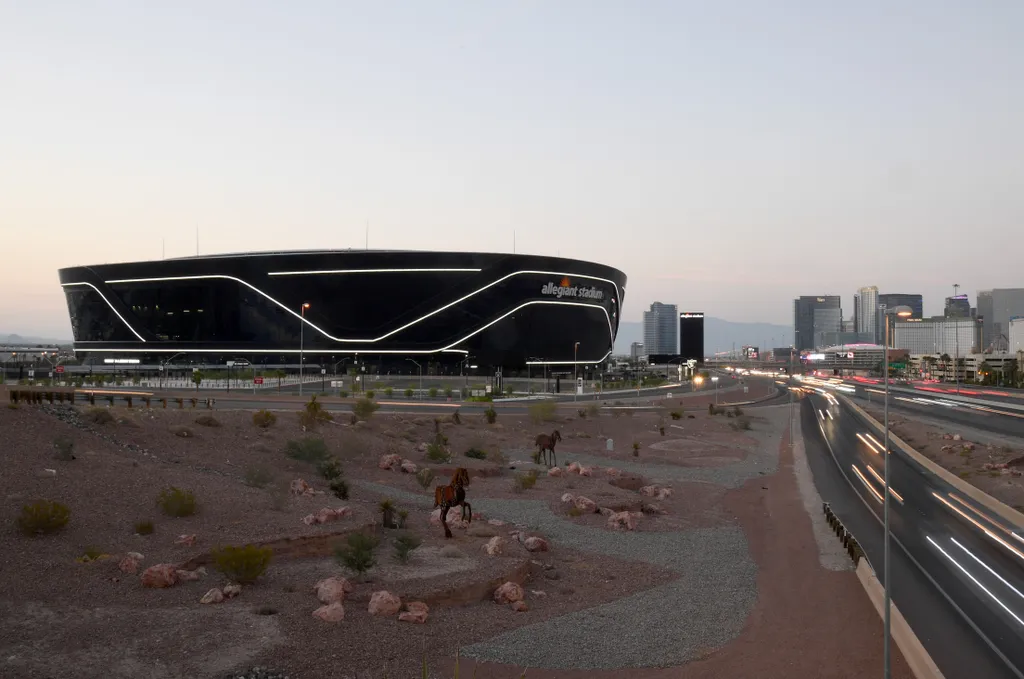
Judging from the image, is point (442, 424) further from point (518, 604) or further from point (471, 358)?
point (471, 358)

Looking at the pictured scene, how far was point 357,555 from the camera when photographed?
1906cm

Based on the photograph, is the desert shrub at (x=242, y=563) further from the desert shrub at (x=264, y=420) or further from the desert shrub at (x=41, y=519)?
the desert shrub at (x=264, y=420)

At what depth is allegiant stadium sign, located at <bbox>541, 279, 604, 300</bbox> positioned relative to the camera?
127438 mm

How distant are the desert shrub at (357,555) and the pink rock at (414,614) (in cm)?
232

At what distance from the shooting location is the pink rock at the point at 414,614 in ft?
55.3

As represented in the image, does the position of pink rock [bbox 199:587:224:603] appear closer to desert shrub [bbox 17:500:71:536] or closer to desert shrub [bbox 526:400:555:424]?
desert shrub [bbox 17:500:71:536]

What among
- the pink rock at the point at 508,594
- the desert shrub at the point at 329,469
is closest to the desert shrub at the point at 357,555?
the pink rock at the point at 508,594

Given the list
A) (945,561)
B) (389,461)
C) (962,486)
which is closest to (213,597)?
(389,461)

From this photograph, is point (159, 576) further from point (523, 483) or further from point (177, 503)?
point (523, 483)

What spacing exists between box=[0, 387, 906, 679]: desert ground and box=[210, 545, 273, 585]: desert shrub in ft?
0.62

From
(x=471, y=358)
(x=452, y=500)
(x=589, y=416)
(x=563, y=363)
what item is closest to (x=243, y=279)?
(x=471, y=358)

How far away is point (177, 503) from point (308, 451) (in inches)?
525

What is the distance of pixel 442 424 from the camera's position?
52.8m

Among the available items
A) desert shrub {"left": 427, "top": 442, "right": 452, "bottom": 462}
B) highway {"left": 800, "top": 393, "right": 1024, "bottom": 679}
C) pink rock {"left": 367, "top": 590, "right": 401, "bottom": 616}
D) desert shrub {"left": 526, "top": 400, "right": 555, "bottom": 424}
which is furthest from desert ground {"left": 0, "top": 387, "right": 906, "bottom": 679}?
desert shrub {"left": 526, "top": 400, "right": 555, "bottom": 424}
